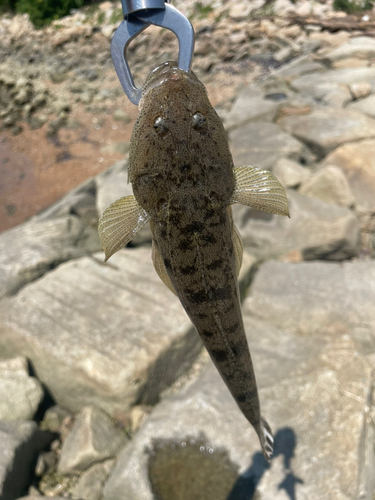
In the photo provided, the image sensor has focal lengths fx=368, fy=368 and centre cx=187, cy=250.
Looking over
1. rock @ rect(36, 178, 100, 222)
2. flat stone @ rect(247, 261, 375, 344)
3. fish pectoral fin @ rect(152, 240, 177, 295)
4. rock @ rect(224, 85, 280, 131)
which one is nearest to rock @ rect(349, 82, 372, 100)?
rock @ rect(224, 85, 280, 131)

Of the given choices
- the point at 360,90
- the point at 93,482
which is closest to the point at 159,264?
the point at 93,482

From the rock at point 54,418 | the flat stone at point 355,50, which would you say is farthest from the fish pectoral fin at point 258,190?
the flat stone at point 355,50

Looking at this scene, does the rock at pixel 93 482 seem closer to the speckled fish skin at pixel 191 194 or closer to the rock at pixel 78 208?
the speckled fish skin at pixel 191 194

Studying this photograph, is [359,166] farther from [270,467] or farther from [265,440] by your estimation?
[265,440]

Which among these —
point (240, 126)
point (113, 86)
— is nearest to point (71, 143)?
point (113, 86)

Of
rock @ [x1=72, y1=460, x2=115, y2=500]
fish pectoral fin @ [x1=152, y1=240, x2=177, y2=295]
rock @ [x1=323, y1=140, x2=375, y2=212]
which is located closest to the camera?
fish pectoral fin @ [x1=152, y1=240, x2=177, y2=295]

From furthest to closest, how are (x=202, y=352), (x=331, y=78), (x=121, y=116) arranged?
(x=121, y=116)
(x=331, y=78)
(x=202, y=352)

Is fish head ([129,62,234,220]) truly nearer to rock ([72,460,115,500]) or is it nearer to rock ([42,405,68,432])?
rock ([72,460,115,500])
